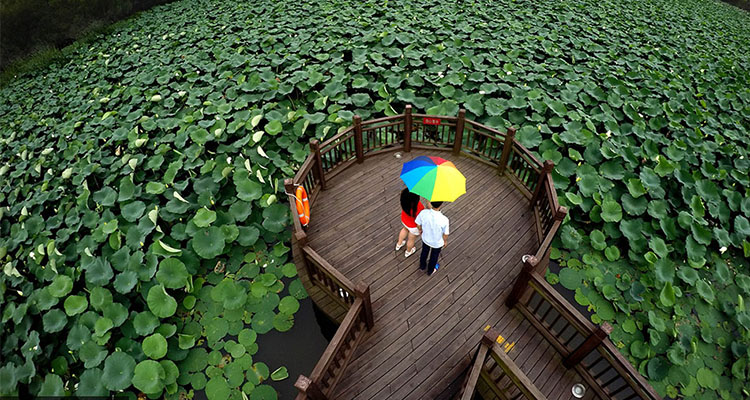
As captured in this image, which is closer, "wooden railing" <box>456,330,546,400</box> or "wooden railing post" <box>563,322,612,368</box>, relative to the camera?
"wooden railing" <box>456,330,546,400</box>

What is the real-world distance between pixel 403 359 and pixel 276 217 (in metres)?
3.42

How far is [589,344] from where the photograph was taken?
10.8 ft

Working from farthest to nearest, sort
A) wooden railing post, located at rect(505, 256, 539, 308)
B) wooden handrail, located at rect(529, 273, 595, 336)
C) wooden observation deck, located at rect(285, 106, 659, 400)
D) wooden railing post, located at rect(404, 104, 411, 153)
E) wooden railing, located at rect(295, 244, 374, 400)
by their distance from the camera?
wooden railing post, located at rect(404, 104, 411, 153) < wooden railing post, located at rect(505, 256, 539, 308) < wooden observation deck, located at rect(285, 106, 659, 400) < wooden handrail, located at rect(529, 273, 595, 336) < wooden railing, located at rect(295, 244, 374, 400)

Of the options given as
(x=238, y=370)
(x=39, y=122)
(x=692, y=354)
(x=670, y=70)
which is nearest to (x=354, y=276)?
(x=238, y=370)

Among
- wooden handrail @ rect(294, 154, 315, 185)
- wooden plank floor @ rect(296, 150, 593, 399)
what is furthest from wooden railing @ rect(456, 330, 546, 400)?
wooden handrail @ rect(294, 154, 315, 185)

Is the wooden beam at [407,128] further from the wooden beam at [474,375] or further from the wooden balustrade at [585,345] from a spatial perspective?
the wooden beam at [474,375]

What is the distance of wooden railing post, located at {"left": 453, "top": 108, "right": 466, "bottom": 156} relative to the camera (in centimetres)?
578

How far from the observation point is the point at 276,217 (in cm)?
574

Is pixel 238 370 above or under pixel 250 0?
under

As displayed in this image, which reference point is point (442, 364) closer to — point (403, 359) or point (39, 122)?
point (403, 359)

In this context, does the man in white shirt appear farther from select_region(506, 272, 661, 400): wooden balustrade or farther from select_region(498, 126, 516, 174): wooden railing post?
select_region(498, 126, 516, 174): wooden railing post

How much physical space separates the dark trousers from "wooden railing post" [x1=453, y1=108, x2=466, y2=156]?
2.73 meters

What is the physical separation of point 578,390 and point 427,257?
2355 mm

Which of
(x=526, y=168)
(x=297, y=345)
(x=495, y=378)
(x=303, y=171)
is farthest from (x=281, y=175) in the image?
(x=495, y=378)
